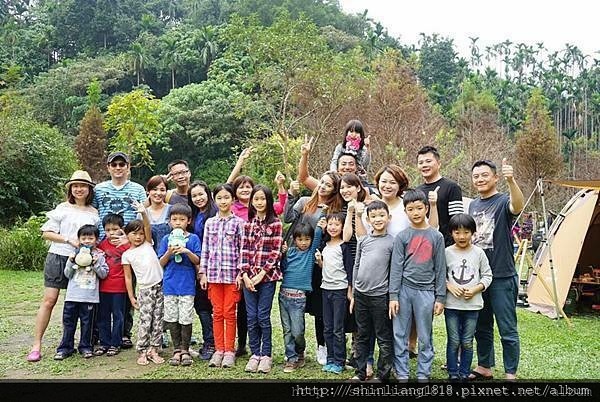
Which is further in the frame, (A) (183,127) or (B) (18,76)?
(B) (18,76)

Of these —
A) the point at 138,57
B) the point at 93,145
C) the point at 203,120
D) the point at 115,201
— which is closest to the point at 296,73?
the point at 203,120

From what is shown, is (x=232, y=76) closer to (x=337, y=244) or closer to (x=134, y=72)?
(x=134, y=72)

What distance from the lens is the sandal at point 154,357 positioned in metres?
4.38

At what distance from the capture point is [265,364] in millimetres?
4172

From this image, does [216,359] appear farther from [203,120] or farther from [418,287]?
[203,120]

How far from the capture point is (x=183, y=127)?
2845 centimetres

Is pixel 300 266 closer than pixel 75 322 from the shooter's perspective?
Yes

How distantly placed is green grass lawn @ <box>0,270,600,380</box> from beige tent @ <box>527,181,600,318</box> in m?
0.40

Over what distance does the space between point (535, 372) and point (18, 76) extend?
3901 centimetres

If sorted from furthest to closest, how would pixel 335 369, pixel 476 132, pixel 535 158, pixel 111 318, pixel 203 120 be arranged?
pixel 203 120 < pixel 476 132 < pixel 535 158 < pixel 111 318 < pixel 335 369

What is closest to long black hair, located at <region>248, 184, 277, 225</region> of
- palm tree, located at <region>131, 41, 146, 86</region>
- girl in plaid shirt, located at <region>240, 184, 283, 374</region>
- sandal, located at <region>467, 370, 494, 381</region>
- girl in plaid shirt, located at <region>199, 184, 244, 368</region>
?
girl in plaid shirt, located at <region>240, 184, 283, 374</region>

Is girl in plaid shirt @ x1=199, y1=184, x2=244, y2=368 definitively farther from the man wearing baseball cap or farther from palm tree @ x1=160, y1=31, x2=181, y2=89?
palm tree @ x1=160, y1=31, x2=181, y2=89

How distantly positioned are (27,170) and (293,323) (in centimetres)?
1271
